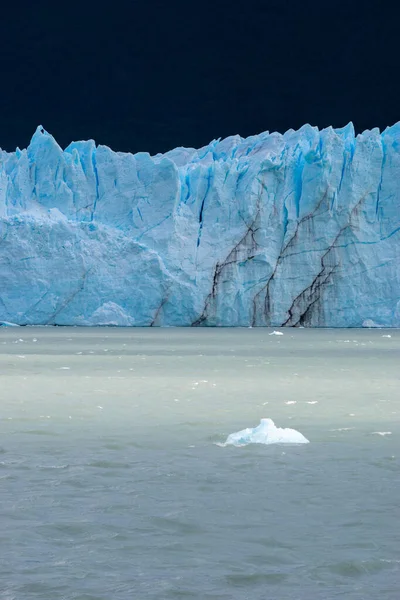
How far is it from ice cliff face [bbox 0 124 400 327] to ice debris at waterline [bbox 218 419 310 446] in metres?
27.3

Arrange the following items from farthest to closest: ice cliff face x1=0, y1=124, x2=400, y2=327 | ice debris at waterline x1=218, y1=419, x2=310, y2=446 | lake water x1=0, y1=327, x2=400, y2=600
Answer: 1. ice cliff face x1=0, y1=124, x2=400, y2=327
2. ice debris at waterline x1=218, y1=419, x2=310, y2=446
3. lake water x1=0, y1=327, x2=400, y2=600

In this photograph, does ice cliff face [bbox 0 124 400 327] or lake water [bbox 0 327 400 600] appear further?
ice cliff face [bbox 0 124 400 327]

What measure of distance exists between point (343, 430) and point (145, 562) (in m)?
3.80

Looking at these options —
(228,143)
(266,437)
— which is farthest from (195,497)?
(228,143)

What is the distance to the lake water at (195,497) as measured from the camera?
10.5 ft

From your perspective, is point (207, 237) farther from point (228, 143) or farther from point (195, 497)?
point (195, 497)

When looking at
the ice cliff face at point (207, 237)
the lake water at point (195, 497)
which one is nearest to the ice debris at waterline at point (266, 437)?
the lake water at point (195, 497)

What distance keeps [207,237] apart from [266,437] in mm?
29439

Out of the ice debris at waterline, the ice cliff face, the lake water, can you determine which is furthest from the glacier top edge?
the ice debris at waterline

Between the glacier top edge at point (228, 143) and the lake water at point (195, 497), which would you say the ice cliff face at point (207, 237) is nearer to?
the glacier top edge at point (228, 143)

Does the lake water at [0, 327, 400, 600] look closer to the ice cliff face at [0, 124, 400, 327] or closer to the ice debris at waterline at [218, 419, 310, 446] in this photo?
the ice debris at waterline at [218, 419, 310, 446]

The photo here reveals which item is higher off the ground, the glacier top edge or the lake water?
the glacier top edge

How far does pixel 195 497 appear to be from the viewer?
456cm

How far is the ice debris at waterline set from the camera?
6277 mm
